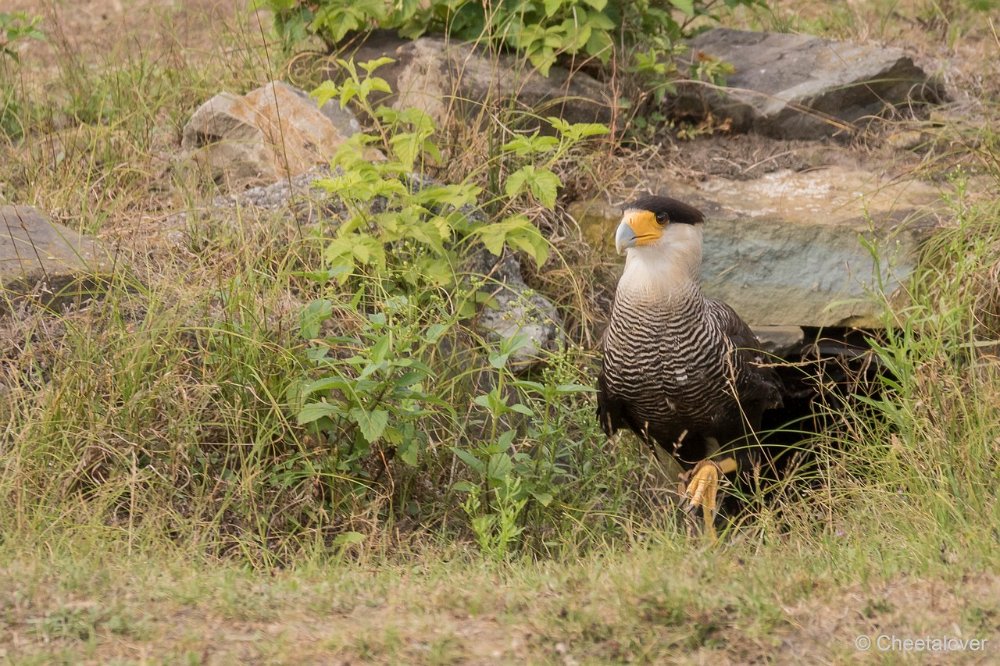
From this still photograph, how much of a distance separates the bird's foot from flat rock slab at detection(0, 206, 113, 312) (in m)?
2.37

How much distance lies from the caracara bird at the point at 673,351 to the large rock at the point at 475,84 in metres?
1.38

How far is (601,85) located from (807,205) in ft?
3.88

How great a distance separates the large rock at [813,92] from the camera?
6340 millimetres

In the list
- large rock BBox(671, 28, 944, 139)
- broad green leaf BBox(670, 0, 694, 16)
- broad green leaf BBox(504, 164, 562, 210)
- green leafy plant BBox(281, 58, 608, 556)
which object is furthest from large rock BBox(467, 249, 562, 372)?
large rock BBox(671, 28, 944, 139)

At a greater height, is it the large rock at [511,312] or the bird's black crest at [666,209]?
the bird's black crest at [666,209]

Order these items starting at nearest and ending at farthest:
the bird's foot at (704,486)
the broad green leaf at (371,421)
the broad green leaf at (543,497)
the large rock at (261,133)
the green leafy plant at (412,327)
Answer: the broad green leaf at (371,421) → the green leafy plant at (412,327) → the broad green leaf at (543,497) → the bird's foot at (704,486) → the large rock at (261,133)

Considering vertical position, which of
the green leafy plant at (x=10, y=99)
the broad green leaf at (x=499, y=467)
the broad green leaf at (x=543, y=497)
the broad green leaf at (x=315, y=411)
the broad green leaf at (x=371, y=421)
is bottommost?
the broad green leaf at (x=543, y=497)

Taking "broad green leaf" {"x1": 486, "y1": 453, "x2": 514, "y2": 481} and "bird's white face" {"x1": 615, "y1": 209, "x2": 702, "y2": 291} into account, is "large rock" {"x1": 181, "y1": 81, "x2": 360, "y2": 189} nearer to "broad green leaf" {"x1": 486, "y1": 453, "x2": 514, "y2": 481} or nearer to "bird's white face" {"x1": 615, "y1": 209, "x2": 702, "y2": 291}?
"bird's white face" {"x1": 615, "y1": 209, "x2": 702, "y2": 291}

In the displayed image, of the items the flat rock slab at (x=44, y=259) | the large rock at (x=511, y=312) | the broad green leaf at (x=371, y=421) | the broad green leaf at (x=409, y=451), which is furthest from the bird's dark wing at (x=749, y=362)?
the flat rock slab at (x=44, y=259)

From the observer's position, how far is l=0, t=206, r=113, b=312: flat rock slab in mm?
4590

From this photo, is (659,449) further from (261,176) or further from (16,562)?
(16,562)

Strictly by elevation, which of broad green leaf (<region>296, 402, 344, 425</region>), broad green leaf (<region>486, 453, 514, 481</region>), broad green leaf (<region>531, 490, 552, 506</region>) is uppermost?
broad green leaf (<region>296, 402, 344, 425</region>)

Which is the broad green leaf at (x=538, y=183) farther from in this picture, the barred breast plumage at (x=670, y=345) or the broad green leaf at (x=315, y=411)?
the broad green leaf at (x=315, y=411)

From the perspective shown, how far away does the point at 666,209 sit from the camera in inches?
178
